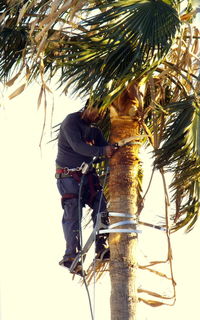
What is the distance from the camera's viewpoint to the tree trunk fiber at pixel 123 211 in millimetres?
8859

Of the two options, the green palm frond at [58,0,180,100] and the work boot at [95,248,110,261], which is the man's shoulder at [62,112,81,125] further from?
the work boot at [95,248,110,261]

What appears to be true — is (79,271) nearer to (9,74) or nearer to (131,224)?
(131,224)

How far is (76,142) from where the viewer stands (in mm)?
9195

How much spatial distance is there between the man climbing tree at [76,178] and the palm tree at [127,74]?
25cm

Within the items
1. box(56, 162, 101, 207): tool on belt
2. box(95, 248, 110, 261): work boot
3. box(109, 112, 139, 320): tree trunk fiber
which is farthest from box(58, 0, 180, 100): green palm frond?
box(95, 248, 110, 261): work boot

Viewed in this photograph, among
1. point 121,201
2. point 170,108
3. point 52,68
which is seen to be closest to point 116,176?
point 121,201

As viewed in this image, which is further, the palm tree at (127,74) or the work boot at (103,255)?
the work boot at (103,255)

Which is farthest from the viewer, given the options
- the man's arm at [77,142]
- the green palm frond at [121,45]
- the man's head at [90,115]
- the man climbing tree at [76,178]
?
the man's head at [90,115]

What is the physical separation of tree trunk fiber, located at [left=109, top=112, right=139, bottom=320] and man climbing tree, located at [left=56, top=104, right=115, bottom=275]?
0.59 feet

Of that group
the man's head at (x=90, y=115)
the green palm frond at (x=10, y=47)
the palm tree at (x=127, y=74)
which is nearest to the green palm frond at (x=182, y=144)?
the palm tree at (x=127, y=74)

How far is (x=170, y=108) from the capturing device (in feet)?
30.5

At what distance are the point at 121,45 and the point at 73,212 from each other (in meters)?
2.02

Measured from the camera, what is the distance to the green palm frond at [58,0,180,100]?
847cm

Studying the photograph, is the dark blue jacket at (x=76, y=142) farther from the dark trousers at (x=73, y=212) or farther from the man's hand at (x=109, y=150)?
the dark trousers at (x=73, y=212)
